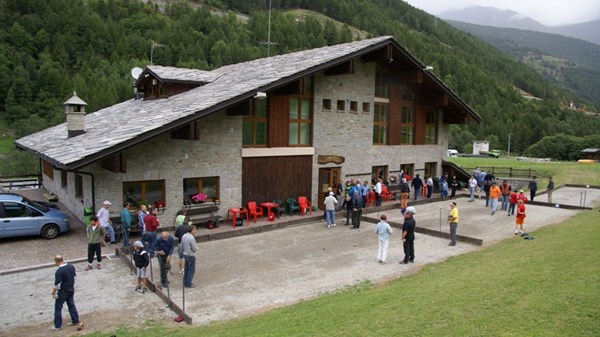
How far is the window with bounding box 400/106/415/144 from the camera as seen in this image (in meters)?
25.7

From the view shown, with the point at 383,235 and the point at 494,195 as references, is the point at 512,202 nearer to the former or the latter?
the point at 494,195

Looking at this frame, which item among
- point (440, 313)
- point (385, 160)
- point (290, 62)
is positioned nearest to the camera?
point (440, 313)

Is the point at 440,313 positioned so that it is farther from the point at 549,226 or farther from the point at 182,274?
the point at 549,226

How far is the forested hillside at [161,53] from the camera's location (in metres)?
88.9

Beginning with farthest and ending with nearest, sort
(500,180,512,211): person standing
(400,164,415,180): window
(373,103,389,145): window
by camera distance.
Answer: (400,164,415,180): window < (373,103,389,145): window < (500,180,512,211): person standing

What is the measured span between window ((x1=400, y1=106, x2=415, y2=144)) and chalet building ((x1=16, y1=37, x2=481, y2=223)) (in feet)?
0.19

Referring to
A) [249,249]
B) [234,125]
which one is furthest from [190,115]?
[249,249]

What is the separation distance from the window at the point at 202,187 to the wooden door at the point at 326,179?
17.0 ft

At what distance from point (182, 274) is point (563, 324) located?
30.1 ft

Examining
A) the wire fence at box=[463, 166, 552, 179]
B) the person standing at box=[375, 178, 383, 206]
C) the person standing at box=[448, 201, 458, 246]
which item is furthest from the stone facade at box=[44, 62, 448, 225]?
the wire fence at box=[463, 166, 552, 179]

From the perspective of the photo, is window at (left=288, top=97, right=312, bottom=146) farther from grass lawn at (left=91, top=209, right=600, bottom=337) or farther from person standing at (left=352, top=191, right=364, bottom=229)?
grass lawn at (left=91, top=209, right=600, bottom=337)

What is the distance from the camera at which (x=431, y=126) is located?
2755 centimetres

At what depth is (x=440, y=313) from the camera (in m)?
7.67

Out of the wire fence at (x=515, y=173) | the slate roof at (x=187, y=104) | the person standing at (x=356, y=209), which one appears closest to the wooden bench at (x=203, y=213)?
the slate roof at (x=187, y=104)
